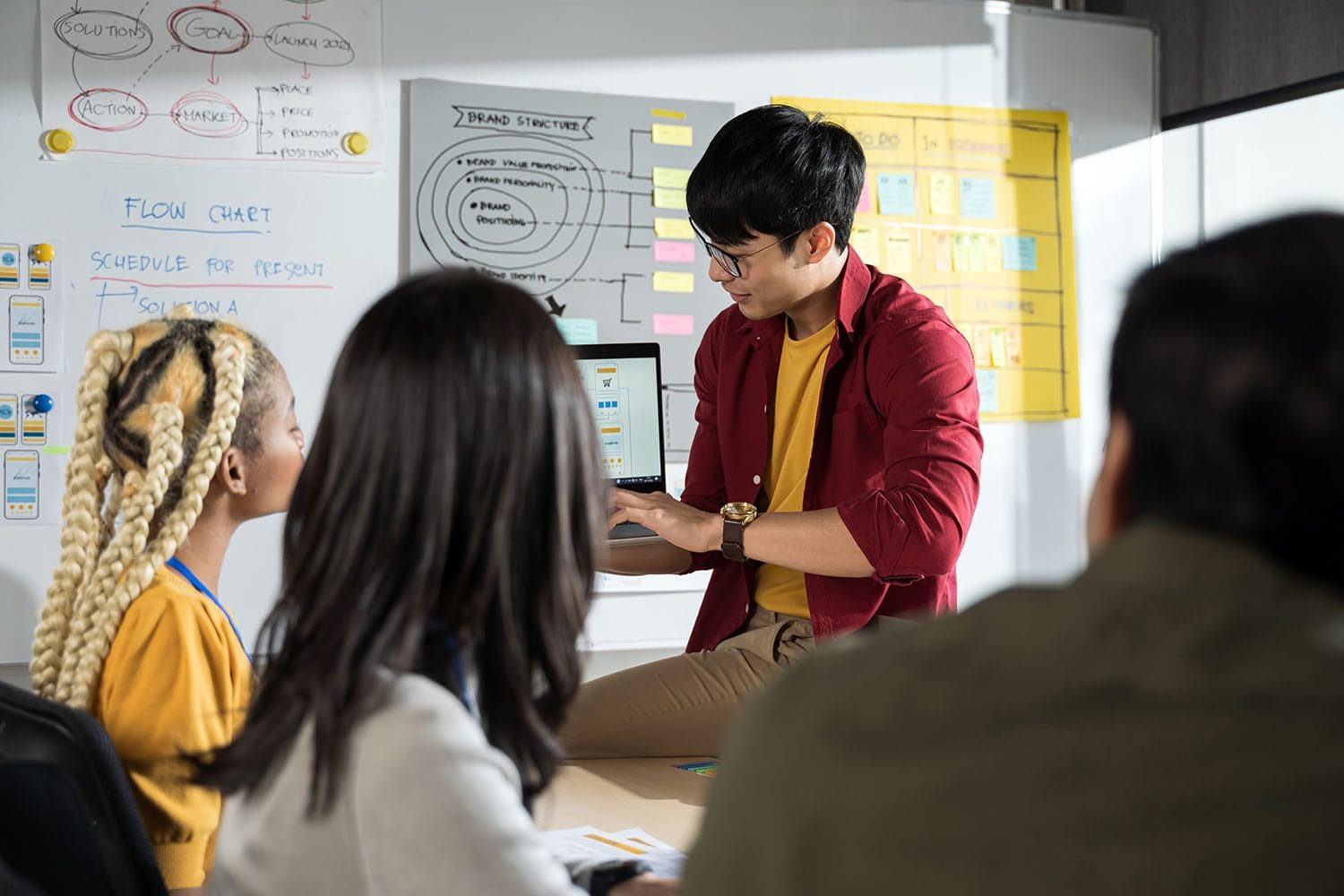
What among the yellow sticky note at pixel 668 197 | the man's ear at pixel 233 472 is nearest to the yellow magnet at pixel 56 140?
the yellow sticky note at pixel 668 197

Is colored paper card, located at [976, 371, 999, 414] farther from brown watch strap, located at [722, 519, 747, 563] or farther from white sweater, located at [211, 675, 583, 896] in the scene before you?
white sweater, located at [211, 675, 583, 896]

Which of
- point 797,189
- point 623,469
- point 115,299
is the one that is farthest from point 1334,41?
point 115,299

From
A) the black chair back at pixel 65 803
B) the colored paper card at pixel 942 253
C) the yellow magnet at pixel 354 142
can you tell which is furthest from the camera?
the colored paper card at pixel 942 253

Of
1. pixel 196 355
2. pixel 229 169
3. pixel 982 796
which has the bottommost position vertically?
pixel 982 796

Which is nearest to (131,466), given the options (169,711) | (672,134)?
(169,711)

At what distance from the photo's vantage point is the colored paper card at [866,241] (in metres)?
3.45

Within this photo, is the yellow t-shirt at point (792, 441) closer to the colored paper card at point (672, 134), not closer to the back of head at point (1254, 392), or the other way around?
the colored paper card at point (672, 134)

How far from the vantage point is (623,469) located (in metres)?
2.08

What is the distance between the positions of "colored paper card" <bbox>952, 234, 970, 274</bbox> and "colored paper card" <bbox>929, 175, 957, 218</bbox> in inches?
2.9

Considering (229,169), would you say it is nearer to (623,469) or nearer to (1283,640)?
(623,469)

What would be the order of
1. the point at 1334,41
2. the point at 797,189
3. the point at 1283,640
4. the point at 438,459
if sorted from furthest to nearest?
1. the point at 1334,41
2. the point at 797,189
3. the point at 438,459
4. the point at 1283,640

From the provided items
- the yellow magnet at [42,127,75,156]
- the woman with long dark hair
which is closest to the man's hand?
the woman with long dark hair

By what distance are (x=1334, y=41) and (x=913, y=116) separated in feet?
3.62

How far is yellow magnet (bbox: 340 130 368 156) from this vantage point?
297cm
